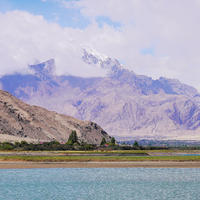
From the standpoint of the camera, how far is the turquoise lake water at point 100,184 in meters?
56.8

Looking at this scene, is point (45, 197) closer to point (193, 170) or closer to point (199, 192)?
point (199, 192)

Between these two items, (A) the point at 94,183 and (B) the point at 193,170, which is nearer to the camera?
(A) the point at 94,183

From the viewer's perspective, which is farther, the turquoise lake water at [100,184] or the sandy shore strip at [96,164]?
the sandy shore strip at [96,164]

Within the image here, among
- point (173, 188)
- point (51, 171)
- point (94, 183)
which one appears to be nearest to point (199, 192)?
point (173, 188)

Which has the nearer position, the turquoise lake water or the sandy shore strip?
the turquoise lake water

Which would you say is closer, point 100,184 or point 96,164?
point 100,184

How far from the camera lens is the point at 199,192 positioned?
59062mm

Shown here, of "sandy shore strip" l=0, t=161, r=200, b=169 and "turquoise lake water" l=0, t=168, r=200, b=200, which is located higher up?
"sandy shore strip" l=0, t=161, r=200, b=169

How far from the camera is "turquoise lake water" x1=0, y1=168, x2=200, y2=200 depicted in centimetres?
5684

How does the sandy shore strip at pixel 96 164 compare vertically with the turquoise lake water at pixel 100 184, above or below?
above

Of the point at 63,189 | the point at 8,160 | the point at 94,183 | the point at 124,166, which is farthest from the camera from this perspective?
the point at 8,160

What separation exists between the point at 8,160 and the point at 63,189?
4857 cm

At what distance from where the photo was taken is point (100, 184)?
68875 mm

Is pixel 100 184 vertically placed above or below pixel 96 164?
below
